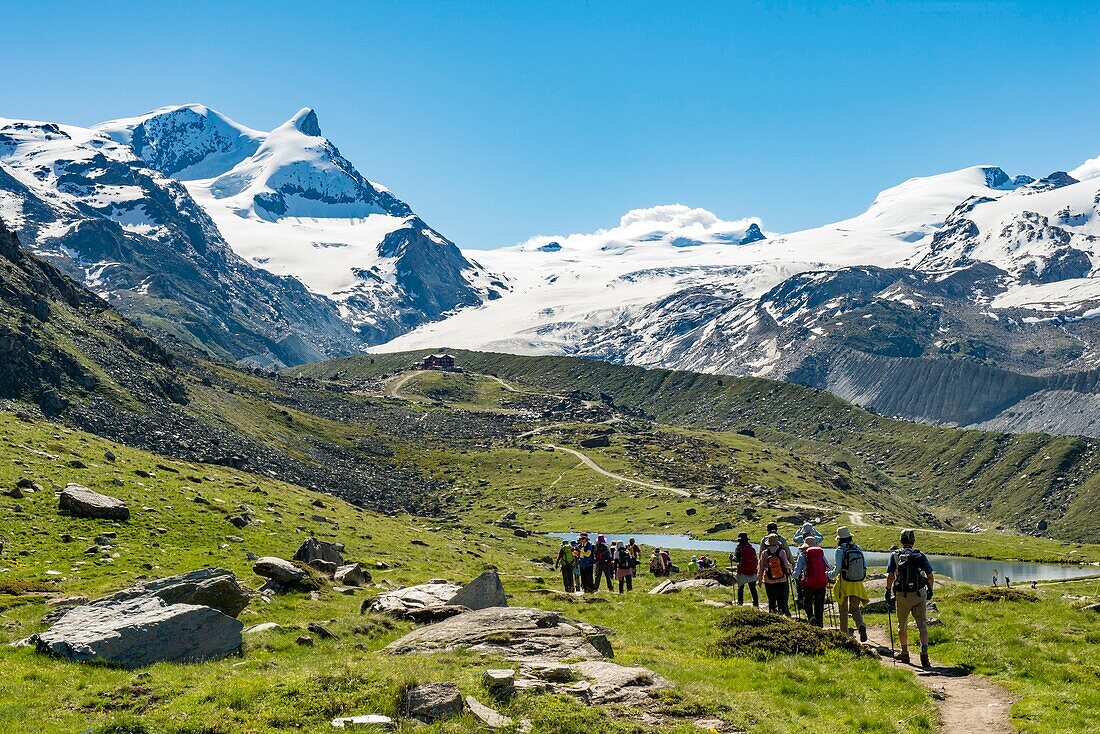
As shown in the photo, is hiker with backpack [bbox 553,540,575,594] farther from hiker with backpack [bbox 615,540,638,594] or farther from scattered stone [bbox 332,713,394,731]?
scattered stone [bbox 332,713,394,731]

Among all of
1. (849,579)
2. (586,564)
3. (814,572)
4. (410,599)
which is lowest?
(586,564)

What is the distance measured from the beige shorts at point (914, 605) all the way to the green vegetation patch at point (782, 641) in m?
1.73

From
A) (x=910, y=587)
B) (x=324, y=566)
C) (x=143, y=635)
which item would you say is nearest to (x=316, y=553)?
(x=324, y=566)

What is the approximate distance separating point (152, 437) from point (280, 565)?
78.6m

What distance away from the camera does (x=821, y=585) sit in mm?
31375

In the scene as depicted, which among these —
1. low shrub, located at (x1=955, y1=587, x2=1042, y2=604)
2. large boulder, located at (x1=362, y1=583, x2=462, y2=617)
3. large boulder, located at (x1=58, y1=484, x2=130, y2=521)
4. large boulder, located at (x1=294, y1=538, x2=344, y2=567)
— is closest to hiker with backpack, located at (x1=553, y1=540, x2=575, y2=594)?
large boulder, located at (x1=362, y1=583, x2=462, y2=617)

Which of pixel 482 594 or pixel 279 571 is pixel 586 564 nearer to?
pixel 482 594

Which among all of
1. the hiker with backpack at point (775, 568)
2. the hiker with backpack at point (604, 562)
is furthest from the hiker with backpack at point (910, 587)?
the hiker with backpack at point (604, 562)

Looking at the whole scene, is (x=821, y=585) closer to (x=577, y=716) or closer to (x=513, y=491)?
(x=577, y=716)

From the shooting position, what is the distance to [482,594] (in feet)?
109

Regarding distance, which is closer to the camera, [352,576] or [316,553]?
[352,576]

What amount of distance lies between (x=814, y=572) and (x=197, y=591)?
2135 centimetres

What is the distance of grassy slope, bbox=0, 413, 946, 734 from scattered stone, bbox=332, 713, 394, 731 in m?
0.32

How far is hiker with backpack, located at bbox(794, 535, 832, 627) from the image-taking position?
103 ft
